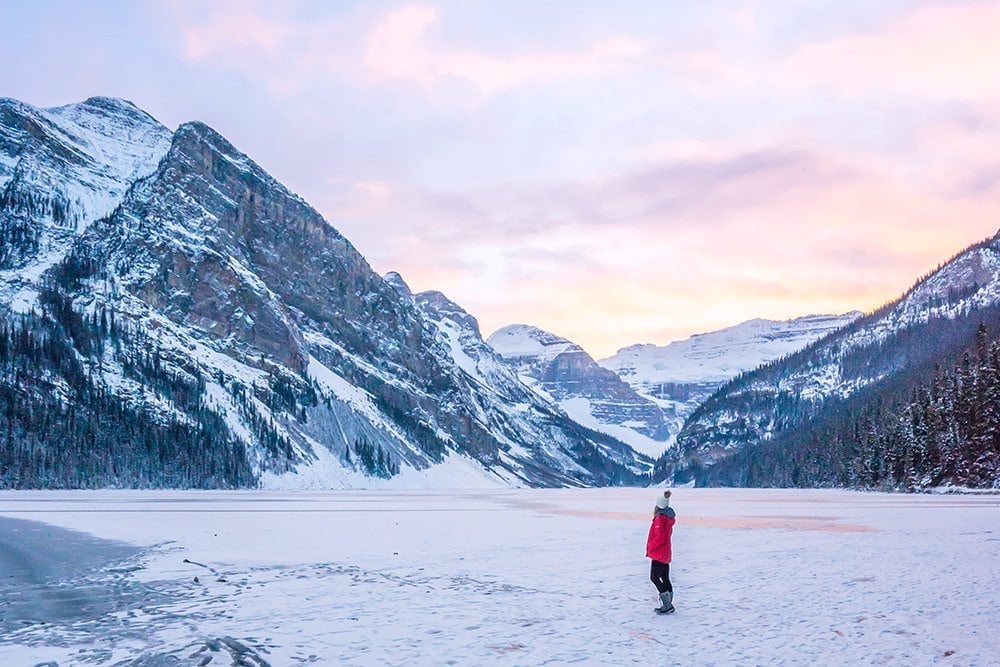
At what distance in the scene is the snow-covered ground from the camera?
43.0 ft

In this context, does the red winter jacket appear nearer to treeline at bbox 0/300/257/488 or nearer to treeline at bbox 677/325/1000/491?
treeline at bbox 677/325/1000/491

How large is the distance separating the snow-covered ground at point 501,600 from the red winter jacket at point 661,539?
115 centimetres

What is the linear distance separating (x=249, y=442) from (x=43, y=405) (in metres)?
44.7

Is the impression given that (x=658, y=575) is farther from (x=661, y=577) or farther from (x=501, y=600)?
(x=501, y=600)

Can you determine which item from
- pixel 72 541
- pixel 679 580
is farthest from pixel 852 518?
pixel 72 541

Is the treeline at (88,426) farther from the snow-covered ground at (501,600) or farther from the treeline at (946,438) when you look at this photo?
the treeline at (946,438)

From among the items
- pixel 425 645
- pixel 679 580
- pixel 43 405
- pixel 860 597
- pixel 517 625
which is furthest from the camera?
pixel 43 405

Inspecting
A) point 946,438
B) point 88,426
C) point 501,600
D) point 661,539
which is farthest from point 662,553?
point 88,426

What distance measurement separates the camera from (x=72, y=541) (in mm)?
31891

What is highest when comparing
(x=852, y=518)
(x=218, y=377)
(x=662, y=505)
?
(x=218, y=377)

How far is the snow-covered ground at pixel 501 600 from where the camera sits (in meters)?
13.1

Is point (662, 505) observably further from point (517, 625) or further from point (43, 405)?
point (43, 405)

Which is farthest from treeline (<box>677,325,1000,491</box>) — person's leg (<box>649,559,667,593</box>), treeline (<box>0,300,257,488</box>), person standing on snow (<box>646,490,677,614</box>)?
treeline (<box>0,300,257,488</box>)

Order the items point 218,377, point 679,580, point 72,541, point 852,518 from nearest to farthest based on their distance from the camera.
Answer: point 679,580
point 72,541
point 852,518
point 218,377
